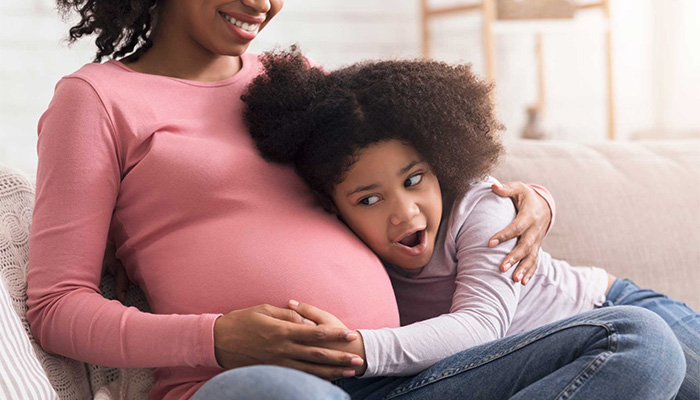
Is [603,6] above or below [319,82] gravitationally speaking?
below

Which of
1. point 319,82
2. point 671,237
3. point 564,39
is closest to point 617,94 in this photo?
point 564,39

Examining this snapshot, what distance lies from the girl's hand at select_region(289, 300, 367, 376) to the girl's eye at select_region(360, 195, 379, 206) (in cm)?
21

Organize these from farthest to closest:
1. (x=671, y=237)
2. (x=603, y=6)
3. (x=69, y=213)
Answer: (x=603, y=6) → (x=671, y=237) → (x=69, y=213)

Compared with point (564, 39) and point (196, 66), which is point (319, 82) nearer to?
point (196, 66)

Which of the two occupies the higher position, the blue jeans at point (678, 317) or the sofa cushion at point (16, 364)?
the sofa cushion at point (16, 364)

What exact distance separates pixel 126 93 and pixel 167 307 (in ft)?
1.11

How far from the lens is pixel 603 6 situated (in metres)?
Result: 3.65

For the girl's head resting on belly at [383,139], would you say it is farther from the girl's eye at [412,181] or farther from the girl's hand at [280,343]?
the girl's hand at [280,343]

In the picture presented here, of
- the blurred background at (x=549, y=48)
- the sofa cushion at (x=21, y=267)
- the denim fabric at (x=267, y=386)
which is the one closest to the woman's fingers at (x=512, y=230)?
the denim fabric at (x=267, y=386)

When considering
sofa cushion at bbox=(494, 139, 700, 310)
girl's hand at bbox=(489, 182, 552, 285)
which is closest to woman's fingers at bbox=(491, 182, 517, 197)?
girl's hand at bbox=(489, 182, 552, 285)

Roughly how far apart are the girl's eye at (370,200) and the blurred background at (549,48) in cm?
224

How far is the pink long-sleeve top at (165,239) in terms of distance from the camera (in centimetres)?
103

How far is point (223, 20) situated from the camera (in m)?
1.22

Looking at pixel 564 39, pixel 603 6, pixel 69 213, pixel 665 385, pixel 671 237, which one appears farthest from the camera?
pixel 564 39
